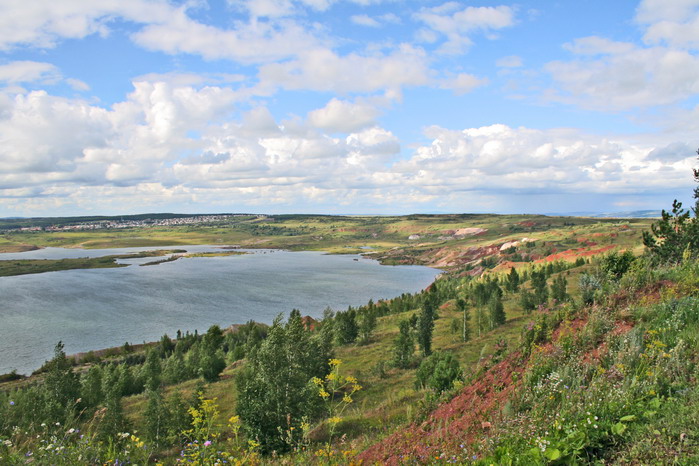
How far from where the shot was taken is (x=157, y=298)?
106500 millimetres

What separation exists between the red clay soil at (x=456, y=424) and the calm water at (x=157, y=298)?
73587 millimetres

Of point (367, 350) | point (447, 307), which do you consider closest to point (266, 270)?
point (447, 307)

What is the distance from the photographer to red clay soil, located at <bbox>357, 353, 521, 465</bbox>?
786cm

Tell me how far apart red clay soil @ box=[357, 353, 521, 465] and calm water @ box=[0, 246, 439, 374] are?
73587 millimetres

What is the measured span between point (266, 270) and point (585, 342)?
15560cm

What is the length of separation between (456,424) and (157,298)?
113 meters

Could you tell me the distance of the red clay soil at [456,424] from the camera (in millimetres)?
7855

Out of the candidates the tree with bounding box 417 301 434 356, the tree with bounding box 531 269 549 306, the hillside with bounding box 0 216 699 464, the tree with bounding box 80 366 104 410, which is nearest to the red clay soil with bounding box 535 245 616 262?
the tree with bounding box 531 269 549 306

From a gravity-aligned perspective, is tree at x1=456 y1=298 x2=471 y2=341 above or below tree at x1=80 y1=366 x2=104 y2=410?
above

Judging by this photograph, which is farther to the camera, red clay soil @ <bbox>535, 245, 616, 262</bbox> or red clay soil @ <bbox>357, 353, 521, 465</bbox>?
red clay soil @ <bbox>535, 245, 616, 262</bbox>

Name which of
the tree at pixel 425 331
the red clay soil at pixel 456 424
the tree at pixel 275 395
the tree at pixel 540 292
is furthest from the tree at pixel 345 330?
the red clay soil at pixel 456 424

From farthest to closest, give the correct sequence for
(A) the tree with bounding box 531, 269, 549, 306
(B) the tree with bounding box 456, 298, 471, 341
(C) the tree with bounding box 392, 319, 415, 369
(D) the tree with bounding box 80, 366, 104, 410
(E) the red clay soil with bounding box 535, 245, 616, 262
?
(E) the red clay soil with bounding box 535, 245, 616, 262 → (A) the tree with bounding box 531, 269, 549, 306 → (B) the tree with bounding box 456, 298, 471, 341 → (C) the tree with bounding box 392, 319, 415, 369 → (D) the tree with bounding box 80, 366, 104, 410

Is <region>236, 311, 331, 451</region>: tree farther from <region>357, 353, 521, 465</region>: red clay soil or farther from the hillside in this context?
<region>357, 353, 521, 465</region>: red clay soil

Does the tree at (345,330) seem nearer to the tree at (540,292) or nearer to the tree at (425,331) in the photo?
the tree at (425,331)
